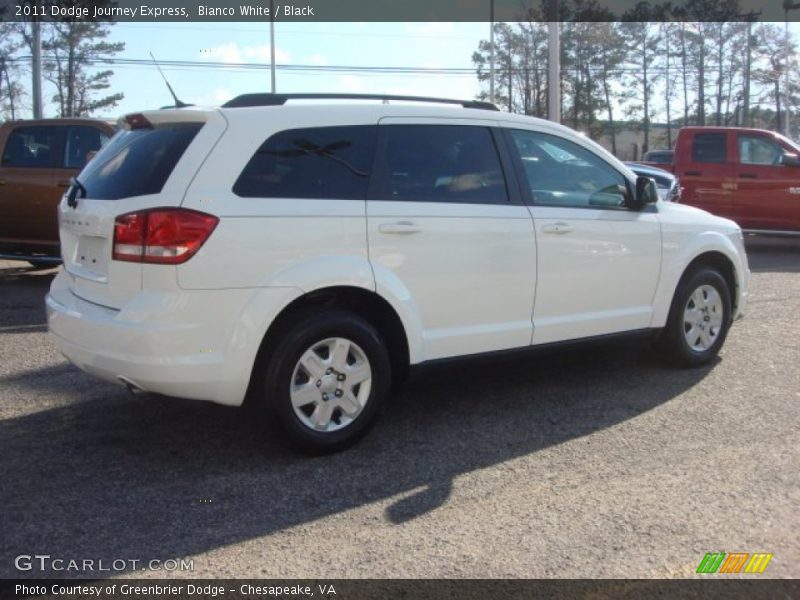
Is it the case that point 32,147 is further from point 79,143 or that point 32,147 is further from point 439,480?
point 439,480

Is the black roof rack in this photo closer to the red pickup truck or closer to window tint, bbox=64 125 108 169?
window tint, bbox=64 125 108 169

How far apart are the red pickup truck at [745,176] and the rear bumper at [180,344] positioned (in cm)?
1160

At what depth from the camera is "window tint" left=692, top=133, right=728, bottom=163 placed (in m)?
13.9

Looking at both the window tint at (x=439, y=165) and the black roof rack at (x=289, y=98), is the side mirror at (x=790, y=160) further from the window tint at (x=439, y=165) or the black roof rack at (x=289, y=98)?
the black roof rack at (x=289, y=98)

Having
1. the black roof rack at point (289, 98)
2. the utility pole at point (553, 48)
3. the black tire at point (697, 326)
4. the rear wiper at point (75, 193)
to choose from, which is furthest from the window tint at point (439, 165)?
the utility pole at point (553, 48)

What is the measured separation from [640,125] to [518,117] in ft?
147

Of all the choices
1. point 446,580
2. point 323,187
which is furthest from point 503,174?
point 446,580

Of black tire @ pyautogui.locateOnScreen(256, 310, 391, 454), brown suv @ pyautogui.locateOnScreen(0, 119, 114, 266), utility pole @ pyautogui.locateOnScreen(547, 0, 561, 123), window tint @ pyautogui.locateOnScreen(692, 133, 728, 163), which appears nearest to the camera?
black tire @ pyautogui.locateOnScreen(256, 310, 391, 454)

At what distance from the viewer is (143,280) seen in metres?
4.09

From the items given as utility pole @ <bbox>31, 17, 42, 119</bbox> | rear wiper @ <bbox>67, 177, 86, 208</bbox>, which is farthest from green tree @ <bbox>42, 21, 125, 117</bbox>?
rear wiper @ <bbox>67, 177, 86, 208</bbox>

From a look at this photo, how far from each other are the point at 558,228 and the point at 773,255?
10.1 metres

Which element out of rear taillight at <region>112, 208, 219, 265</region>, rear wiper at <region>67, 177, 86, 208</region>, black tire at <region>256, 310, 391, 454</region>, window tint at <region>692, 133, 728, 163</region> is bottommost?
black tire at <region>256, 310, 391, 454</region>

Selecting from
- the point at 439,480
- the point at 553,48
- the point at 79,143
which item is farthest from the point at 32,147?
the point at 553,48

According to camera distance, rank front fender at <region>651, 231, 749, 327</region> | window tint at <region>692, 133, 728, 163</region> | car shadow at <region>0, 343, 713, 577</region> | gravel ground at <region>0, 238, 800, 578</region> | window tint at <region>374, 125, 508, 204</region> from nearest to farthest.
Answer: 1. gravel ground at <region>0, 238, 800, 578</region>
2. car shadow at <region>0, 343, 713, 577</region>
3. window tint at <region>374, 125, 508, 204</region>
4. front fender at <region>651, 231, 749, 327</region>
5. window tint at <region>692, 133, 728, 163</region>
